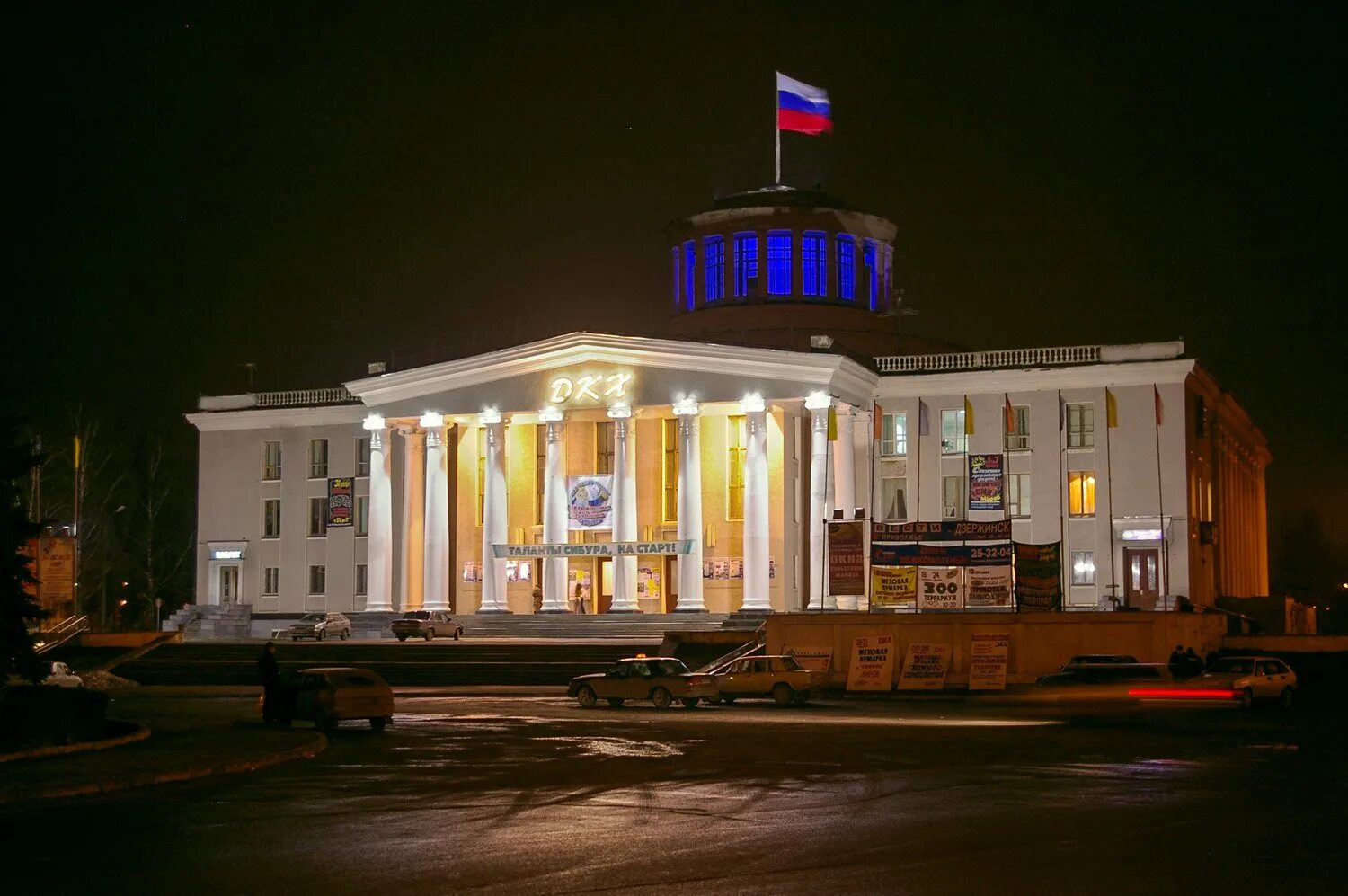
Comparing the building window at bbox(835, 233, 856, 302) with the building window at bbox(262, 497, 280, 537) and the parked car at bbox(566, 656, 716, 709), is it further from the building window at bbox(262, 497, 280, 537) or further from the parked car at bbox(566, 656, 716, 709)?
the parked car at bbox(566, 656, 716, 709)

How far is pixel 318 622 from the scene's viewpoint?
197 ft

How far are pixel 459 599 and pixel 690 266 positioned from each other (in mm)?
17872

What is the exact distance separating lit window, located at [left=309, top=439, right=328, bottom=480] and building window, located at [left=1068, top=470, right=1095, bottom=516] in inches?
1227

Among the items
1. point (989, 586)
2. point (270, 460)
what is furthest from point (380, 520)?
point (989, 586)

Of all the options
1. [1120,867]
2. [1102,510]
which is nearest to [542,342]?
[1102,510]

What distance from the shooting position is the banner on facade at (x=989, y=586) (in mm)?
42719

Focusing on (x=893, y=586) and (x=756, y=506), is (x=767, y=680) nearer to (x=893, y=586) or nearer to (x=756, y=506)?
(x=893, y=586)

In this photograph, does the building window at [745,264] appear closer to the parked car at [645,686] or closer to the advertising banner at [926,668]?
the advertising banner at [926,668]

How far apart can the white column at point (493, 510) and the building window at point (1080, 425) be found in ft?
71.4

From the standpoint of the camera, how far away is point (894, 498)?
205ft

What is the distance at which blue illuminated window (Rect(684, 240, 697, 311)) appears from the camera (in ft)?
231

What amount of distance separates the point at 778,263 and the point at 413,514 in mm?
18777

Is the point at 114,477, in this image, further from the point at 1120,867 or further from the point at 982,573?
the point at 1120,867

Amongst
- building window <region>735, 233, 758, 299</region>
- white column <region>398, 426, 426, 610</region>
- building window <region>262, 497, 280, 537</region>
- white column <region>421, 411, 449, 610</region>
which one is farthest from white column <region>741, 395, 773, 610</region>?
building window <region>262, 497, 280, 537</region>
